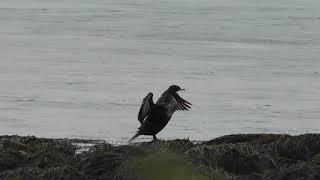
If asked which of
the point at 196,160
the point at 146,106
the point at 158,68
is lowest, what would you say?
the point at 196,160

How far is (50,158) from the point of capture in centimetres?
575

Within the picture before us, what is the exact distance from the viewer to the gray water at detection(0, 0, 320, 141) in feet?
30.6

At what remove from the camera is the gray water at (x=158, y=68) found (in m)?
9.34

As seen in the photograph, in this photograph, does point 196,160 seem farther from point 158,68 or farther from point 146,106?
point 158,68

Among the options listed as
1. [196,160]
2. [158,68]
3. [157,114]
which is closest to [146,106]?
[157,114]

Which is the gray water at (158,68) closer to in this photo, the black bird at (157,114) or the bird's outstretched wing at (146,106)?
the black bird at (157,114)

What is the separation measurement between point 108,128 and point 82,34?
11538 mm

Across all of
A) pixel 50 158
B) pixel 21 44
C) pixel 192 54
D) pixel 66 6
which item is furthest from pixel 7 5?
pixel 50 158

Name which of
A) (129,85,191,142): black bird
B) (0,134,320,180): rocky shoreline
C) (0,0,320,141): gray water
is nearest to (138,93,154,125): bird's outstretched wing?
(129,85,191,142): black bird

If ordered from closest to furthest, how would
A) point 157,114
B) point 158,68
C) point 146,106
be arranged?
point 146,106, point 157,114, point 158,68

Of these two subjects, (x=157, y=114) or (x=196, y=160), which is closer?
(x=196, y=160)

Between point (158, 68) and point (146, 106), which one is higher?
point (158, 68)

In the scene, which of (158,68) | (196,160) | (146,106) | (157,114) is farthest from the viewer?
(158,68)

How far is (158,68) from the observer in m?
14.1
